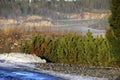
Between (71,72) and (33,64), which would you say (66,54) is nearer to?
(33,64)

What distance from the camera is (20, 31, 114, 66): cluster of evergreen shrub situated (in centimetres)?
1365

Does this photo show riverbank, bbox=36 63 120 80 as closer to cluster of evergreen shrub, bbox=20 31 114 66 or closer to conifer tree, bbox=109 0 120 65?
conifer tree, bbox=109 0 120 65

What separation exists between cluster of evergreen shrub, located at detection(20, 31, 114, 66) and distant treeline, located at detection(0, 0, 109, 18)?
2730 centimetres

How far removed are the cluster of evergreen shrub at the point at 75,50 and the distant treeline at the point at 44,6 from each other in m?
27.3

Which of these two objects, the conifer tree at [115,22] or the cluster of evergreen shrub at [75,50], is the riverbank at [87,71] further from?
the cluster of evergreen shrub at [75,50]

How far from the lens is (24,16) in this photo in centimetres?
4347

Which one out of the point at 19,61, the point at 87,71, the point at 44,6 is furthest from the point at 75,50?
the point at 44,6

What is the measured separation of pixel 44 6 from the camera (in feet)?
152

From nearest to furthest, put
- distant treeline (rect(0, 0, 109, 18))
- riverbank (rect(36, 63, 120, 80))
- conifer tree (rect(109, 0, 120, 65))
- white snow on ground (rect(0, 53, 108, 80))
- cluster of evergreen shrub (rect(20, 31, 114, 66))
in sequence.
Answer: riverbank (rect(36, 63, 120, 80))
conifer tree (rect(109, 0, 120, 65))
white snow on ground (rect(0, 53, 108, 80))
cluster of evergreen shrub (rect(20, 31, 114, 66))
distant treeline (rect(0, 0, 109, 18))

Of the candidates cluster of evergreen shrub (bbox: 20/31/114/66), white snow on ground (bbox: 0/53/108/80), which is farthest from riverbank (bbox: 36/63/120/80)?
cluster of evergreen shrub (bbox: 20/31/114/66)

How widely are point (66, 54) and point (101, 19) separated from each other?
2632 cm

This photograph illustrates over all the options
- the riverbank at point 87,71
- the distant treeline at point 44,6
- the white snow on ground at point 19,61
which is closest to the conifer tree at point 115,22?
the riverbank at point 87,71

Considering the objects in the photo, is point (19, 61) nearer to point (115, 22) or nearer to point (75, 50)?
point (75, 50)

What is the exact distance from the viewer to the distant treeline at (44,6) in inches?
1724
